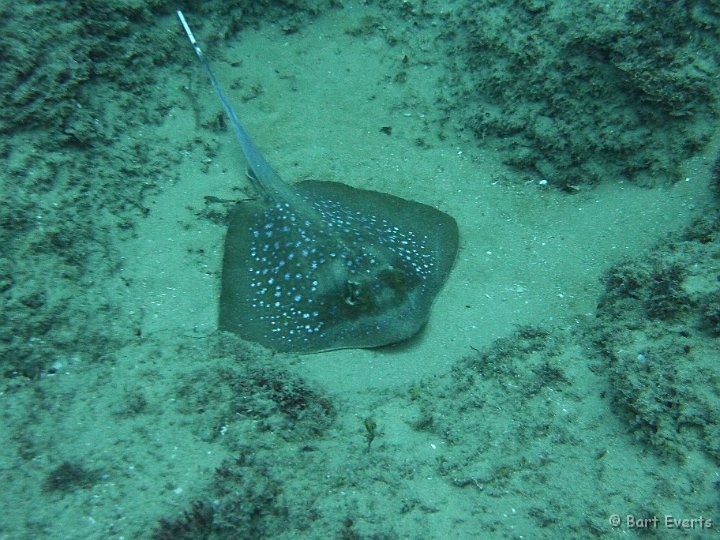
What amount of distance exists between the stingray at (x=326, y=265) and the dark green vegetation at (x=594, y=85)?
193 cm

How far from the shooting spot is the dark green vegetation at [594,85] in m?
5.64

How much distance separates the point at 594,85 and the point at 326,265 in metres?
4.46

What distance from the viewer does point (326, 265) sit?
16.6 feet

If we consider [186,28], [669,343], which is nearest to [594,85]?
[669,343]

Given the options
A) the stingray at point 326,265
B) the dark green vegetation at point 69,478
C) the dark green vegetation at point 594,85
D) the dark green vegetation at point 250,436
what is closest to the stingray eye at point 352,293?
the stingray at point 326,265

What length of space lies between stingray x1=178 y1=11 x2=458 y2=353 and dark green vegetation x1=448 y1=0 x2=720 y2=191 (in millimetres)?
1927

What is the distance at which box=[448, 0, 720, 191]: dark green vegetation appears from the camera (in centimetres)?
564

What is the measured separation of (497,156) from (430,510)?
541 centimetres

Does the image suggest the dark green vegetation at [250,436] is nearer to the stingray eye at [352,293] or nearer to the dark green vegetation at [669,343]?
the stingray eye at [352,293]

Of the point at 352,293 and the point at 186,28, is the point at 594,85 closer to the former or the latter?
the point at 352,293

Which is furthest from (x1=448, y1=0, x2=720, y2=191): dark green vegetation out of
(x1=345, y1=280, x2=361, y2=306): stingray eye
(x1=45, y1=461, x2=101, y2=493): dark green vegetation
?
(x1=45, y1=461, x2=101, y2=493): dark green vegetation

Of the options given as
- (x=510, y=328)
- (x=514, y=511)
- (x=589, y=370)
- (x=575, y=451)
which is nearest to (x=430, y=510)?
(x=514, y=511)

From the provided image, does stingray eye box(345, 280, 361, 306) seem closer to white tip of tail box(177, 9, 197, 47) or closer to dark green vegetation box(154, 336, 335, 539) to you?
dark green vegetation box(154, 336, 335, 539)

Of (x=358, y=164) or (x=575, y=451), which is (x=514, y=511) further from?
(x=358, y=164)
